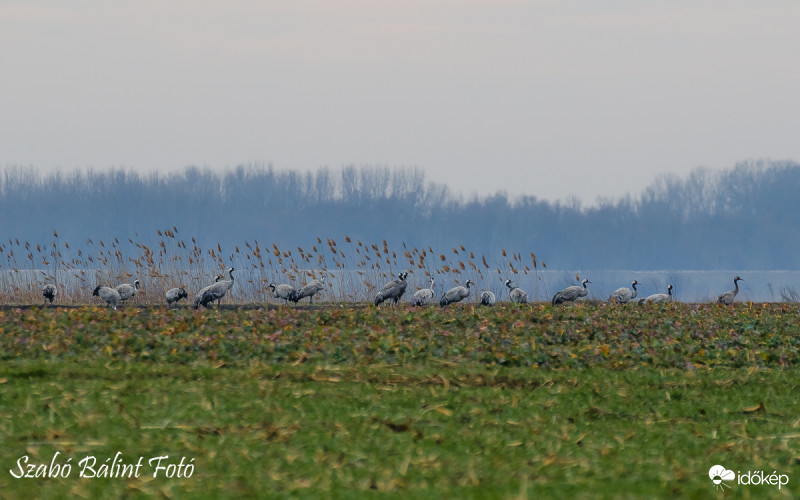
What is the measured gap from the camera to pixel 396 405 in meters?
9.12

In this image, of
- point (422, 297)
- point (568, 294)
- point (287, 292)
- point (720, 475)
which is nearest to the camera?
point (720, 475)

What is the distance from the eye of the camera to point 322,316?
16672 mm

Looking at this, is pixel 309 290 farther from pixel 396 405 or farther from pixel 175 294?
pixel 396 405

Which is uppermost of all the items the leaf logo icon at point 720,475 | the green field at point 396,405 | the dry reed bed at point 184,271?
the leaf logo icon at point 720,475

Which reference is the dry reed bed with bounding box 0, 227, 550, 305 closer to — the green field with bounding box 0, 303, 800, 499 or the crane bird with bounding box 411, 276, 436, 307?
the crane bird with bounding box 411, 276, 436, 307

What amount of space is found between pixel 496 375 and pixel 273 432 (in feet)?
13.2

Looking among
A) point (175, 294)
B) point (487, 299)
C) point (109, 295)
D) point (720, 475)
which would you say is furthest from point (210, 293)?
point (720, 475)

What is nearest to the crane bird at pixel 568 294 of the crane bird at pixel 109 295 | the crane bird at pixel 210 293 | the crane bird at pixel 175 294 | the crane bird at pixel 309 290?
the crane bird at pixel 309 290

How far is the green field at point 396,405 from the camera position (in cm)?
639

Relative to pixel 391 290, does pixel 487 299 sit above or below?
below

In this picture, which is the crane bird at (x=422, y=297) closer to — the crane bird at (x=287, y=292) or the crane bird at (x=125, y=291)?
the crane bird at (x=287, y=292)

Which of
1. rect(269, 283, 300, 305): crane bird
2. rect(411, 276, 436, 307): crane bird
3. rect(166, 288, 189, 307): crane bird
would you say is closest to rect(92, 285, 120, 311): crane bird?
rect(166, 288, 189, 307): crane bird

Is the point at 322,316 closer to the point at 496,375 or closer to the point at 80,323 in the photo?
the point at 80,323

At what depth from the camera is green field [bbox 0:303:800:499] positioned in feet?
21.0
